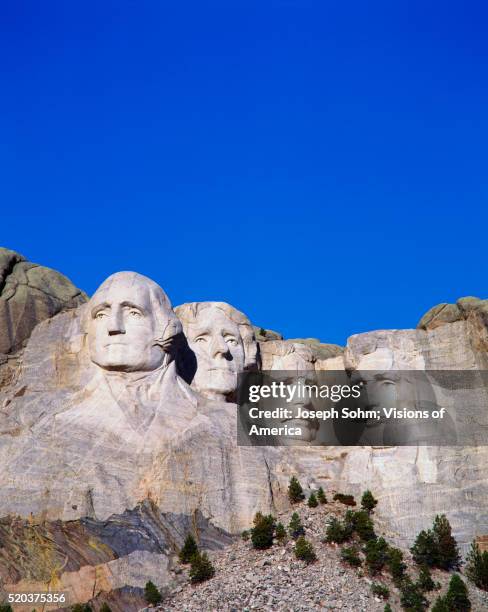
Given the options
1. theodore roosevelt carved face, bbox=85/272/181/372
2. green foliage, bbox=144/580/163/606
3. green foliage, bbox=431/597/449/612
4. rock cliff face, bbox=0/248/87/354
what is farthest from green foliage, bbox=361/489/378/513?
rock cliff face, bbox=0/248/87/354

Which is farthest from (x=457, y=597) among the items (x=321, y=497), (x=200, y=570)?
(x=200, y=570)

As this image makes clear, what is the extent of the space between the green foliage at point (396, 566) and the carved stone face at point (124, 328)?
21.9 ft

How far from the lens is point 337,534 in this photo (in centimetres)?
2828

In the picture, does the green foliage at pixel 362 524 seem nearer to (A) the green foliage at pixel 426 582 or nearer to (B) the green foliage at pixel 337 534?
(B) the green foliage at pixel 337 534

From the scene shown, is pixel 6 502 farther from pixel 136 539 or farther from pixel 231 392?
pixel 231 392

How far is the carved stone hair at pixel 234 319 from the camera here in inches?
1331

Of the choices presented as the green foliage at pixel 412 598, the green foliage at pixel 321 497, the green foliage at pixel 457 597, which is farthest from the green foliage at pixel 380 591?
the green foliage at pixel 321 497

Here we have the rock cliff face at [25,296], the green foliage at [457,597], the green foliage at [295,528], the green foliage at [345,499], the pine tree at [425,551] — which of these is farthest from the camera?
the rock cliff face at [25,296]

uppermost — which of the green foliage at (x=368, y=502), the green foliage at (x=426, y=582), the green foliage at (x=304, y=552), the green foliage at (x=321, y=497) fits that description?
the green foliage at (x=321, y=497)

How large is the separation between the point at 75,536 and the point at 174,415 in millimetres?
3858

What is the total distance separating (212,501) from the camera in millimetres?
29156

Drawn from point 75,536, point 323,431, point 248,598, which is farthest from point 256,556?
point 323,431

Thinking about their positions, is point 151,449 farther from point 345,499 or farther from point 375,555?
point 375,555

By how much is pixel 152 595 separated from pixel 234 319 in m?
9.23
